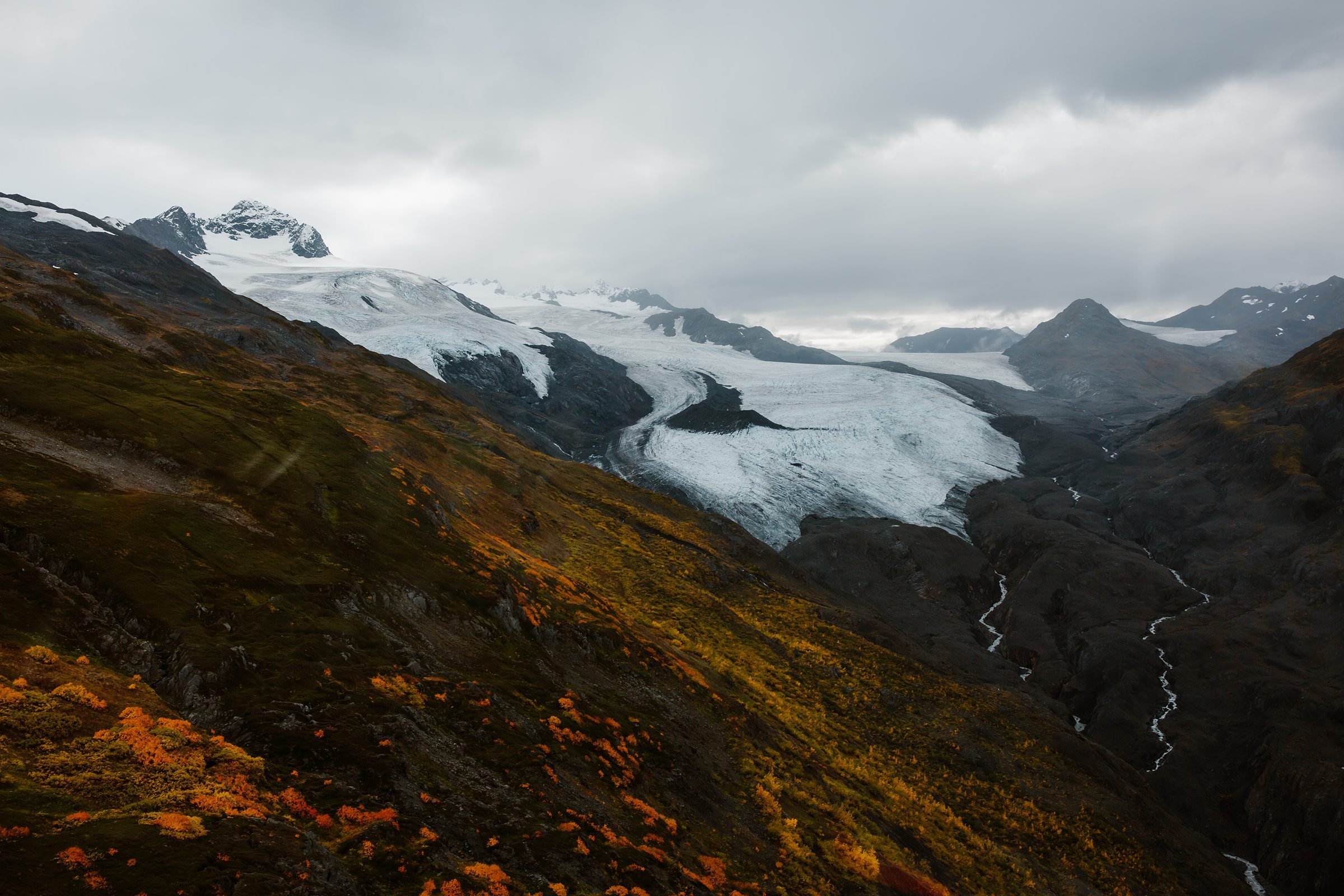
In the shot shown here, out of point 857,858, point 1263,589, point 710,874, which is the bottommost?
point 1263,589

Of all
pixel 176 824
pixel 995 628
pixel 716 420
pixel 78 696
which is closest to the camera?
pixel 176 824

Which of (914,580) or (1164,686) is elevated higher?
(914,580)

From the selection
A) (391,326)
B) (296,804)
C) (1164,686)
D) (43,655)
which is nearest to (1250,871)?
(1164,686)

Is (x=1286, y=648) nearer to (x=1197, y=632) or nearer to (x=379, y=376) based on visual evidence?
(x=1197, y=632)

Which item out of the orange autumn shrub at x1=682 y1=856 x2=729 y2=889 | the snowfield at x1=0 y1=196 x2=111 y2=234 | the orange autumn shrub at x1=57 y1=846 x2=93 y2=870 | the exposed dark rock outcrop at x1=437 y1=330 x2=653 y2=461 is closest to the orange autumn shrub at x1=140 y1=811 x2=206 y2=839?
the orange autumn shrub at x1=57 y1=846 x2=93 y2=870

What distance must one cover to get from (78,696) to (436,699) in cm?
732

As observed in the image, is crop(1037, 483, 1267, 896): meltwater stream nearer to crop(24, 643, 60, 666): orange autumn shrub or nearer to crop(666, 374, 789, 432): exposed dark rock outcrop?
crop(24, 643, 60, 666): orange autumn shrub

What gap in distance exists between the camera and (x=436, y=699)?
1672cm

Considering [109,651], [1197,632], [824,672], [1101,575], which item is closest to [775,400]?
[1101,575]

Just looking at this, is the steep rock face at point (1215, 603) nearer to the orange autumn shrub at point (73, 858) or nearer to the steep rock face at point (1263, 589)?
the steep rock face at point (1263, 589)

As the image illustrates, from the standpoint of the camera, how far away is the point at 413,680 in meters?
16.8

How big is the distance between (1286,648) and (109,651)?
100849 mm

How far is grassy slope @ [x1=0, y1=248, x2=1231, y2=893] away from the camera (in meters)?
12.3

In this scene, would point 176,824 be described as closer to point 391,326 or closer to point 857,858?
point 857,858
